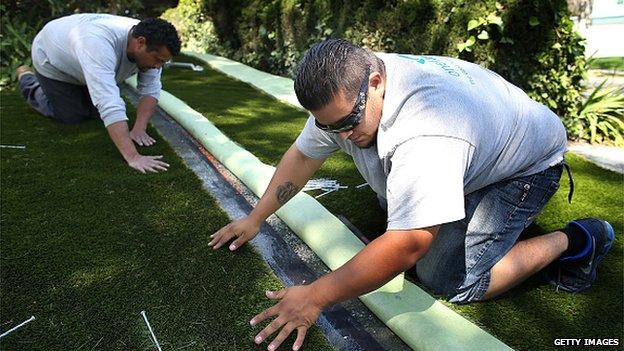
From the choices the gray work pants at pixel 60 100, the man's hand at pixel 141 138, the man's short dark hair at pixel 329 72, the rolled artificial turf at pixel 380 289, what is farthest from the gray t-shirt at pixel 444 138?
the gray work pants at pixel 60 100

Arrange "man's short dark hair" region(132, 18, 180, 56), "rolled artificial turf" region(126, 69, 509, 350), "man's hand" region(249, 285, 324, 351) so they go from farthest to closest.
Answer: "man's short dark hair" region(132, 18, 180, 56) < "rolled artificial turf" region(126, 69, 509, 350) < "man's hand" region(249, 285, 324, 351)

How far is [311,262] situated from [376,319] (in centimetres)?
40

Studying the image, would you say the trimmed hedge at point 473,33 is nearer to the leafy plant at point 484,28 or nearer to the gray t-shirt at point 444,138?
the leafy plant at point 484,28

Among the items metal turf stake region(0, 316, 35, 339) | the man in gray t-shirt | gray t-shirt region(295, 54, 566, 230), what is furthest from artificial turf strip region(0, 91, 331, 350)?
gray t-shirt region(295, 54, 566, 230)

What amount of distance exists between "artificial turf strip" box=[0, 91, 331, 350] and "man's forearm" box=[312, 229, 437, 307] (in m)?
0.28

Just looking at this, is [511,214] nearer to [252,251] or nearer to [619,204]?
[252,251]

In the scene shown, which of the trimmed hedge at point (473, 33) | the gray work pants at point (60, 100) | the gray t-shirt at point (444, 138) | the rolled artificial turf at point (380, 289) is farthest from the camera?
the trimmed hedge at point (473, 33)

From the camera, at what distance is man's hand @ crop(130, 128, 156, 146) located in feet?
10.3

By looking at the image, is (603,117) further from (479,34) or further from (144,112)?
(144,112)

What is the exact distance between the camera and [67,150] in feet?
9.76

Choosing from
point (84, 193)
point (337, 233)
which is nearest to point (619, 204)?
point (337, 233)

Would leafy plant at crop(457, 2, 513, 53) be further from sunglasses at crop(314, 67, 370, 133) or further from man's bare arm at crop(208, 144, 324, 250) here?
sunglasses at crop(314, 67, 370, 133)

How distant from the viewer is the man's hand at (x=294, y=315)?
1.32m

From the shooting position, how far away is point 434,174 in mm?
1121
